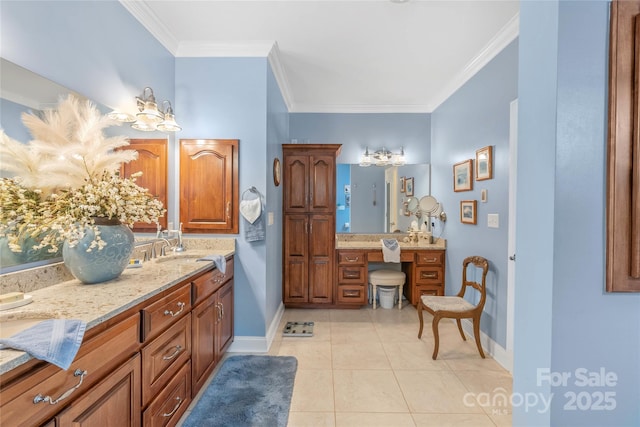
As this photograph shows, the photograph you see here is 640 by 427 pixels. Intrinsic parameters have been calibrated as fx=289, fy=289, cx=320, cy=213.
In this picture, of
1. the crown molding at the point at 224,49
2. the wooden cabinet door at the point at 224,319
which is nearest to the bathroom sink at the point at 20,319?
the wooden cabinet door at the point at 224,319

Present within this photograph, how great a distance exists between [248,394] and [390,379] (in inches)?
42.7

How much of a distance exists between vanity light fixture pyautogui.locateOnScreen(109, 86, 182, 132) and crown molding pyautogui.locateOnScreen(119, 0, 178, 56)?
20.1 inches

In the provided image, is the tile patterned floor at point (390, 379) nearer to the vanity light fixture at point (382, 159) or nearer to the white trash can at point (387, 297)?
the white trash can at point (387, 297)

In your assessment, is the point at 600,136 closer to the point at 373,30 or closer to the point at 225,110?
the point at 373,30

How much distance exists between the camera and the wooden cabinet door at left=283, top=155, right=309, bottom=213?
3709mm

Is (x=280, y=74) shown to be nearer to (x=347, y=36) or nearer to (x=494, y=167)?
(x=347, y=36)

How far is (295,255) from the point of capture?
372cm

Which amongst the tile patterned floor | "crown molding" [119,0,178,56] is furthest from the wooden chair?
"crown molding" [119,0,178,56]

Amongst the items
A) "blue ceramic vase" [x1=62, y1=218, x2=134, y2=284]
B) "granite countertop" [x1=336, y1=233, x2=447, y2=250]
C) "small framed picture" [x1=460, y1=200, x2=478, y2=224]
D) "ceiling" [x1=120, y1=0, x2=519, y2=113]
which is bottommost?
"granite countertop" [x1=336, y1=233, x2=447, y2=250]

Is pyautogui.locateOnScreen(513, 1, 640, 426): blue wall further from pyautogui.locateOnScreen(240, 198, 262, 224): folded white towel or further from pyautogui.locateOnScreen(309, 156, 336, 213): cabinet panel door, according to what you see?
pyautogui.locateOnScreen(309, 156, 336, 213): cabinet panel door

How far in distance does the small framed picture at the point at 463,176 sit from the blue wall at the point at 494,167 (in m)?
0.06

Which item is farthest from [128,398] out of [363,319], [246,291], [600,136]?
[363,319]

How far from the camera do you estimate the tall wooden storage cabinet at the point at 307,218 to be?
3709mm

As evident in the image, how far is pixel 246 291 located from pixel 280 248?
950 mm
